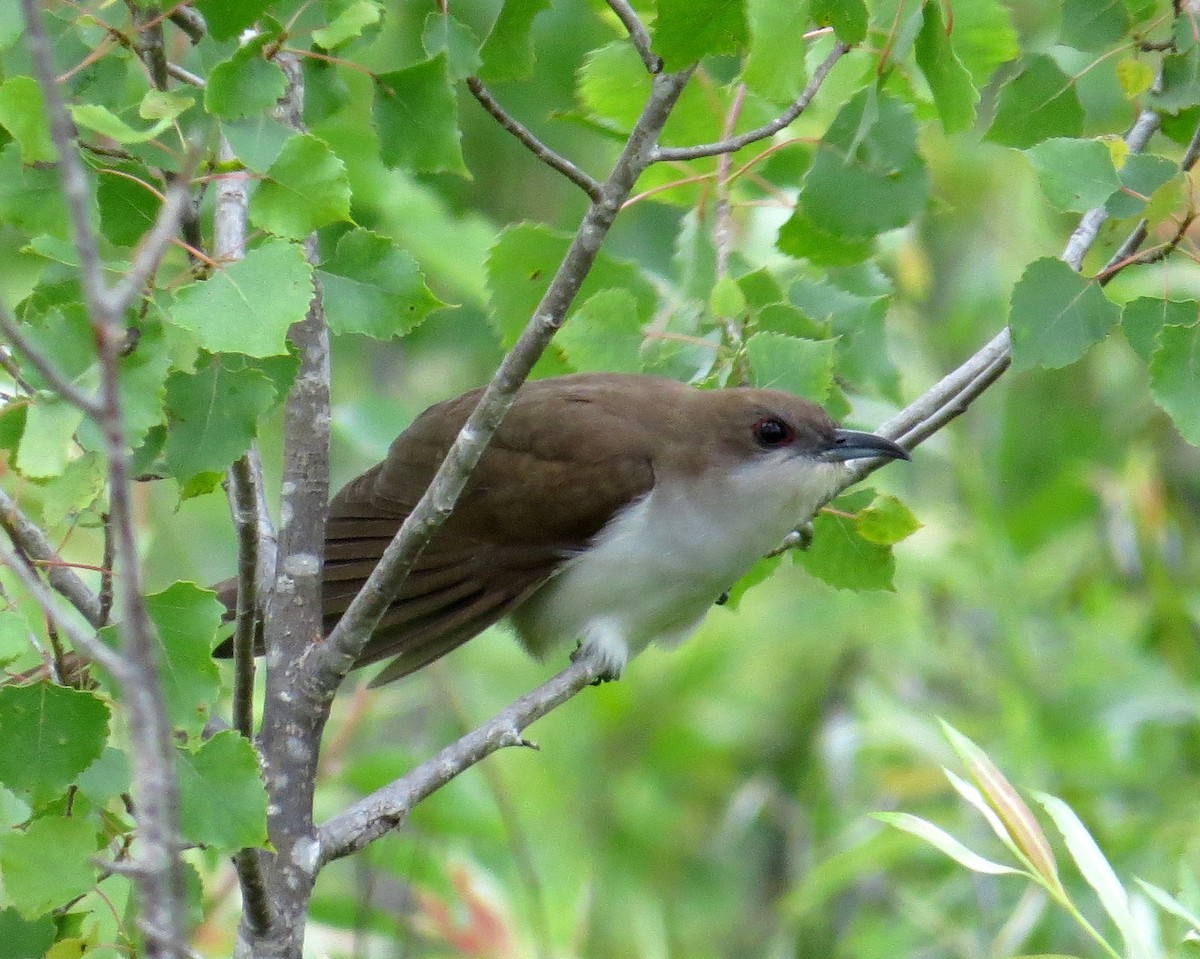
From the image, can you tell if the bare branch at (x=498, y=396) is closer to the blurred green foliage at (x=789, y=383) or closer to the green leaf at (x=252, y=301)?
the blurred green foliage at (x=789, y=383)

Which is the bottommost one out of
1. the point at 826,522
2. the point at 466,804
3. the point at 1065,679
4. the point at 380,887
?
the point at 380,887

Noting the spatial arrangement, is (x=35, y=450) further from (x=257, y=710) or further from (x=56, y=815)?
(x=257, y=710)

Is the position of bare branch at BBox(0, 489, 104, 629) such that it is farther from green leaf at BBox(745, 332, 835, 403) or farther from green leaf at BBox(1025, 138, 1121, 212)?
green leaf at BBox(1025, 138, 1121, 212)

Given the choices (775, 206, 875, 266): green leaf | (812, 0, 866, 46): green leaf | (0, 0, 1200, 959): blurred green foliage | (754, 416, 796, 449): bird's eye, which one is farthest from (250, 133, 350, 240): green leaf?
(754, 416, 796, 449): bird's eye

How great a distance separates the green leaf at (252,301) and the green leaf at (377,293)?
0.26 m

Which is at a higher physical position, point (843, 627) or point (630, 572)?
point (630, 572)

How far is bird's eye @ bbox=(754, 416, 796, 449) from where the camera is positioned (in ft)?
10.4

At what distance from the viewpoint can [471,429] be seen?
6.84ft

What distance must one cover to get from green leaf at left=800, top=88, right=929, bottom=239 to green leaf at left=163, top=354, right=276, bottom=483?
1160 mm

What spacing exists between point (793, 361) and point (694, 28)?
2.77 ft

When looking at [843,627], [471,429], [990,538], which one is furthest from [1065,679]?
[471,429]

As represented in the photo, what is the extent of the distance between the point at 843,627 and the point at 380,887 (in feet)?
5.97

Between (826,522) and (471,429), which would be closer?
(471,429)

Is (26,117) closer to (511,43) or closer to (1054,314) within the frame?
(511,43)
